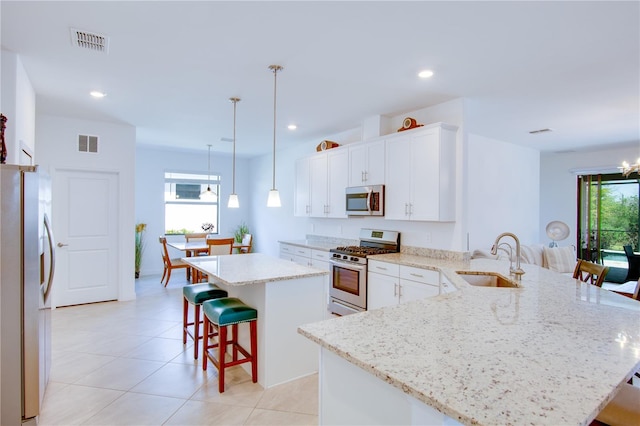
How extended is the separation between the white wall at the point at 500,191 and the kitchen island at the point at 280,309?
10.1 feet

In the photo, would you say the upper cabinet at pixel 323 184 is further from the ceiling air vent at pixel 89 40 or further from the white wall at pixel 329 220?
the ceiling air vent at pixel 89 40

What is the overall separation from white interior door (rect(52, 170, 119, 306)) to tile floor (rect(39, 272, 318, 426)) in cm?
99

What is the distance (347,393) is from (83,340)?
3.60 metres

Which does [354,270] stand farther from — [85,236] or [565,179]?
[565,179]

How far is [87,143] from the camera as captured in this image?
16.0ft

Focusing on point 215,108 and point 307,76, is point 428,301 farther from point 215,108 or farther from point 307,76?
point 215,108

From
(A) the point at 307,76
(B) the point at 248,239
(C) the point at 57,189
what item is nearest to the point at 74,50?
(A) the point at 307,76

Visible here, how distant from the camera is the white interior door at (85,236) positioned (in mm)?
4746

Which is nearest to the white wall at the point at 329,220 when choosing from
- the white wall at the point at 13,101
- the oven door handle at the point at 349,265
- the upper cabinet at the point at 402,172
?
the upper cabinet at the point at 402,172

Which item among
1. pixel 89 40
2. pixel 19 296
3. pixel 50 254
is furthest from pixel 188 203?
pixel 19 296

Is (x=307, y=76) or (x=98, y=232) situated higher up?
(x=307, y=76)

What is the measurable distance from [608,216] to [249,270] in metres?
7.17

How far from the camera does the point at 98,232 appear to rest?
5.00 metres

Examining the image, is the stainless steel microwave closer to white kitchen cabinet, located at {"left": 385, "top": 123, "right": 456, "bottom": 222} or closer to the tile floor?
white kitchen cabinet, located at {"left": 385, "top": 123, "right": 456, "bottom": 222}
